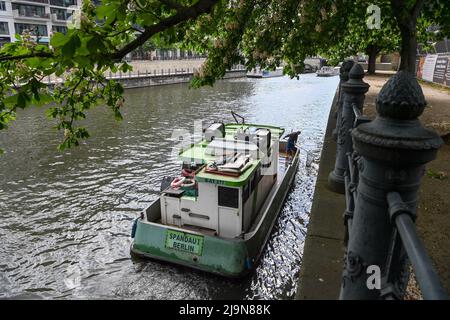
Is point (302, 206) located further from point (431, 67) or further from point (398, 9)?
point (431, 67)

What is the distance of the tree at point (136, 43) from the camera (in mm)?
3447

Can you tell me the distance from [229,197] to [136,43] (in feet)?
18.3

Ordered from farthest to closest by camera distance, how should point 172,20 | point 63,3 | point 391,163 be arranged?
1. point 63,3
2. point 172,20
3. point 391,163

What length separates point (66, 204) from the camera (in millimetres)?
13758

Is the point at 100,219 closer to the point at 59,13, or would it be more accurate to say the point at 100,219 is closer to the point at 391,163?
the point at 391,163

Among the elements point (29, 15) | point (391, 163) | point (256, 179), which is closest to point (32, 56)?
point (391, 163)

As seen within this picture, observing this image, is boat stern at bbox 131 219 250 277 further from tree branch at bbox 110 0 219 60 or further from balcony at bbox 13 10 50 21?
balcony at bbox 13 10 50 21

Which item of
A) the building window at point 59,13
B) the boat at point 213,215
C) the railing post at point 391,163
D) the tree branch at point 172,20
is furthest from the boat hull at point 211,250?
the building window at point 59,13

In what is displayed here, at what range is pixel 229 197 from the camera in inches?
350

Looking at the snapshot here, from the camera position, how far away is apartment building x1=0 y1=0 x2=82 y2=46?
54.5 metres

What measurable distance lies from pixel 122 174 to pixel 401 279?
16267 mm

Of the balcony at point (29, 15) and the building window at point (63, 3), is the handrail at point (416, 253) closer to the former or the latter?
the balcony at point (29, 15)

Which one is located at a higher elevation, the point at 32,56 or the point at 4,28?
the point at 4,28

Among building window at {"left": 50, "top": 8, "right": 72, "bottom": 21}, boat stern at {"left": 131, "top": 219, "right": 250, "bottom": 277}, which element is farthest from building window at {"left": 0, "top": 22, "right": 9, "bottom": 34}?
boat stern at {"left": 131, "top": 219, "right": 250, "bottom": 277}
